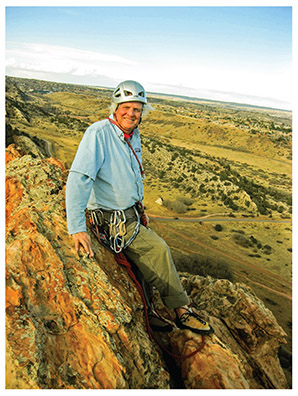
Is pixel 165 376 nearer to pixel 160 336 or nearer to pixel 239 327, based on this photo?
pixel 160 336

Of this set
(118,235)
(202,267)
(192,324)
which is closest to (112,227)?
(118,235)

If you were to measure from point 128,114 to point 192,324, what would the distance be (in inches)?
119

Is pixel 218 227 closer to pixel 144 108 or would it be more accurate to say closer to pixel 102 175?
pixel 144 108

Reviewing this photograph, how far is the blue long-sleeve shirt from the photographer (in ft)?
9.66

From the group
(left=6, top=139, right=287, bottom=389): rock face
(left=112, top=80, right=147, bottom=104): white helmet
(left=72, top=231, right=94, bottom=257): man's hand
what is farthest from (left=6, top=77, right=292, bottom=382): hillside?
(left=112, top=80, right=147, bottom=104): white helmet

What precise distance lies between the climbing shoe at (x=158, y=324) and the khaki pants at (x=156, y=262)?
0.45 m

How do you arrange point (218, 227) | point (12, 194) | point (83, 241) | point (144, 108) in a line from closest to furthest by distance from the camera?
point (83, 241), point (144, 108), point (12, 194), point (218, 227)

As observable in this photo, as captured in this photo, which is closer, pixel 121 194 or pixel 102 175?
pixel 102 175

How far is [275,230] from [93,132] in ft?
80.9

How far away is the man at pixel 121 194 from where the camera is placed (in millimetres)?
2984

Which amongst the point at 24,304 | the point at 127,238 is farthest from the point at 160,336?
the point at 24,304

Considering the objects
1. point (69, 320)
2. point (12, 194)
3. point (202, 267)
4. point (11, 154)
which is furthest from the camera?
point (202, 267)

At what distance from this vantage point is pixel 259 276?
1534 cm

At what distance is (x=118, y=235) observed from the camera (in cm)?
349
